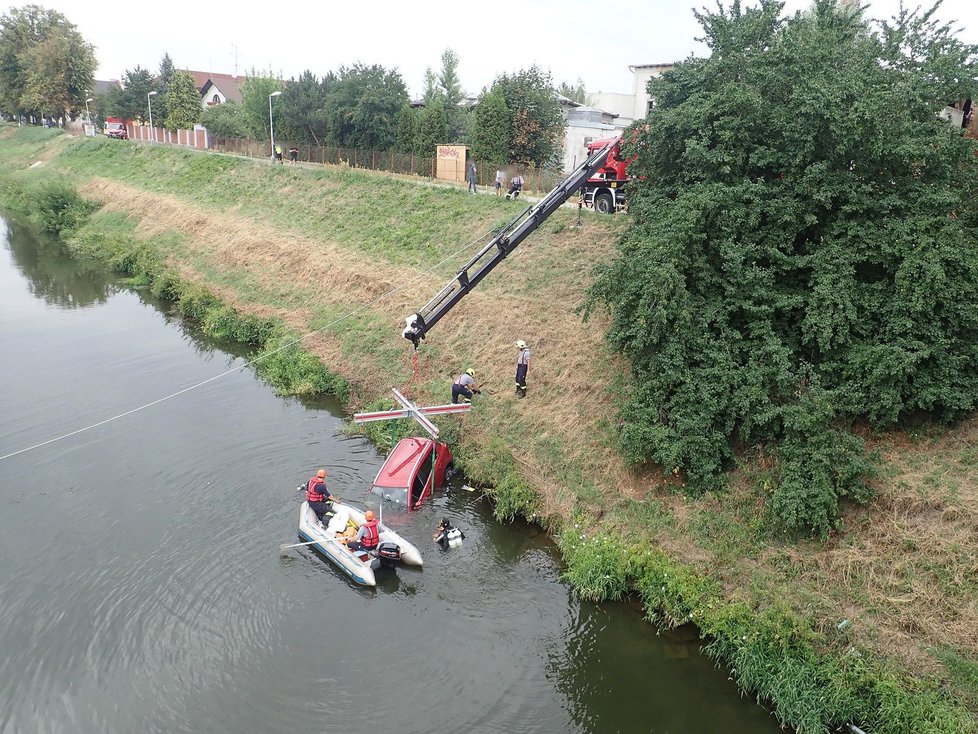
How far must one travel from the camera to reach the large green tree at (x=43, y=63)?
72062 mm

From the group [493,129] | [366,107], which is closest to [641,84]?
[493,129]

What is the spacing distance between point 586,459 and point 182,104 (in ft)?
223

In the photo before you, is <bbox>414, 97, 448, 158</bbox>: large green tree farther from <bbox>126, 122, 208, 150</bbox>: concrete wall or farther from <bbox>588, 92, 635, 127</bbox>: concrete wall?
<bbox>126, 122, 208, 150</bbox>: concrete wall

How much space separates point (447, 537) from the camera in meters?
15.5

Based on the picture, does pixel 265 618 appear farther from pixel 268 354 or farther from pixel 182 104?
pixel 182 104

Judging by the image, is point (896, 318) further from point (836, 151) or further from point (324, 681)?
point (324, 681)

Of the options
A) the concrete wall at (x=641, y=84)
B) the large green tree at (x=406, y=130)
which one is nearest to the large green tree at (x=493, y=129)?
the large green tree at (x=406, y=130)

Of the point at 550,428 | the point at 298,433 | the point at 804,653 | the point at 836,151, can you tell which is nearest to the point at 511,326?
the point at 550,428

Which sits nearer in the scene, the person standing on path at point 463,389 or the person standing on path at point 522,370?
the person standing on path at point 463,389

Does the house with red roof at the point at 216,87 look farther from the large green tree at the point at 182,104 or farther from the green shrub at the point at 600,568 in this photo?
the green shrub at the point at 600,568

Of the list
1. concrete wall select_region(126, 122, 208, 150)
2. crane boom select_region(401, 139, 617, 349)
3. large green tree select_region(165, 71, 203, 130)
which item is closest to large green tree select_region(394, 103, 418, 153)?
concrete wall select_region(126, 122, 208, 150)

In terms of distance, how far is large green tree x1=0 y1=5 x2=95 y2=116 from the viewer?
236 ft

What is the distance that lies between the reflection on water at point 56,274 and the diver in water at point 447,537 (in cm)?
2570

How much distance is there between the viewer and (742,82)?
18656 mm
